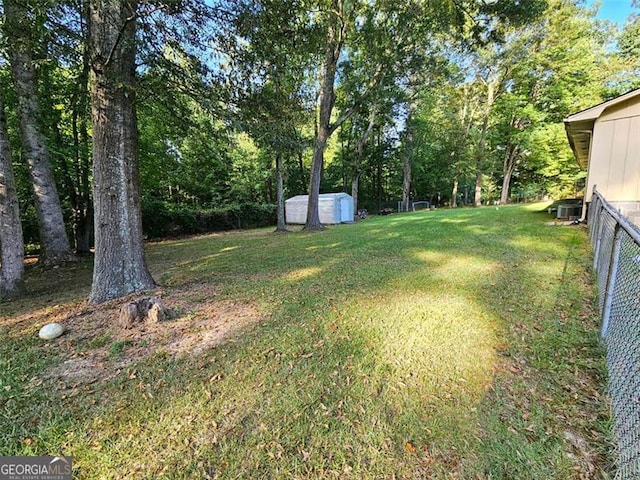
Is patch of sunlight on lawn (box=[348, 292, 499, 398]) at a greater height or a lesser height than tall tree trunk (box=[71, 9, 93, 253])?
lesser

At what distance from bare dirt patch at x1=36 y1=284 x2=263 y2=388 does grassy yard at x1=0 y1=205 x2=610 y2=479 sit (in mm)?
20

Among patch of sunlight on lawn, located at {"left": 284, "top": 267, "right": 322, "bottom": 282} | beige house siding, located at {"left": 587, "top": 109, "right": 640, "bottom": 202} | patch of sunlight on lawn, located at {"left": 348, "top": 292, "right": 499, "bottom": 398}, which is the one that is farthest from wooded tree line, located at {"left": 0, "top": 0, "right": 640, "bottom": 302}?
beige house siding, located at {"left": 587, "top": 109, "right": 640, "bottom": 202}

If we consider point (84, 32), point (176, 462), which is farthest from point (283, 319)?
point (84, 32)

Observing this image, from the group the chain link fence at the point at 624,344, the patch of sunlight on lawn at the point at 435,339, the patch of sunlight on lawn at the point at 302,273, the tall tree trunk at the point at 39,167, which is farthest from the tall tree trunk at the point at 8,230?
the chain link fence at the point at 624,344

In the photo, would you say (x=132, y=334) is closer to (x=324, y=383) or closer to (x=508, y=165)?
(x=324, y=383)

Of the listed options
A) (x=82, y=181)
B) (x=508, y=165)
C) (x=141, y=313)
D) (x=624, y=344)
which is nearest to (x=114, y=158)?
(x=141, y=313)

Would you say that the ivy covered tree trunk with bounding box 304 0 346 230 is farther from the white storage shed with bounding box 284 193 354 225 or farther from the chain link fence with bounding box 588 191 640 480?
the chain link fence with bounding box 588 191 640 480

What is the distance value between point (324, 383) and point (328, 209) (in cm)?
1579

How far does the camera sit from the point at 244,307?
393 cm

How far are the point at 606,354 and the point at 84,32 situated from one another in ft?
21.9

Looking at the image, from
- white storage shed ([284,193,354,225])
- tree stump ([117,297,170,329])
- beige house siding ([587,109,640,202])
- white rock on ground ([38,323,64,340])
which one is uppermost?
beige house siding ([587,109,640,202])

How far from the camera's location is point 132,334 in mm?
3174

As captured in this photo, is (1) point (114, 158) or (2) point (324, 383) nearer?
(2) point (324, 383)

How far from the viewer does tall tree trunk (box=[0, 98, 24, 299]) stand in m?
4.38
